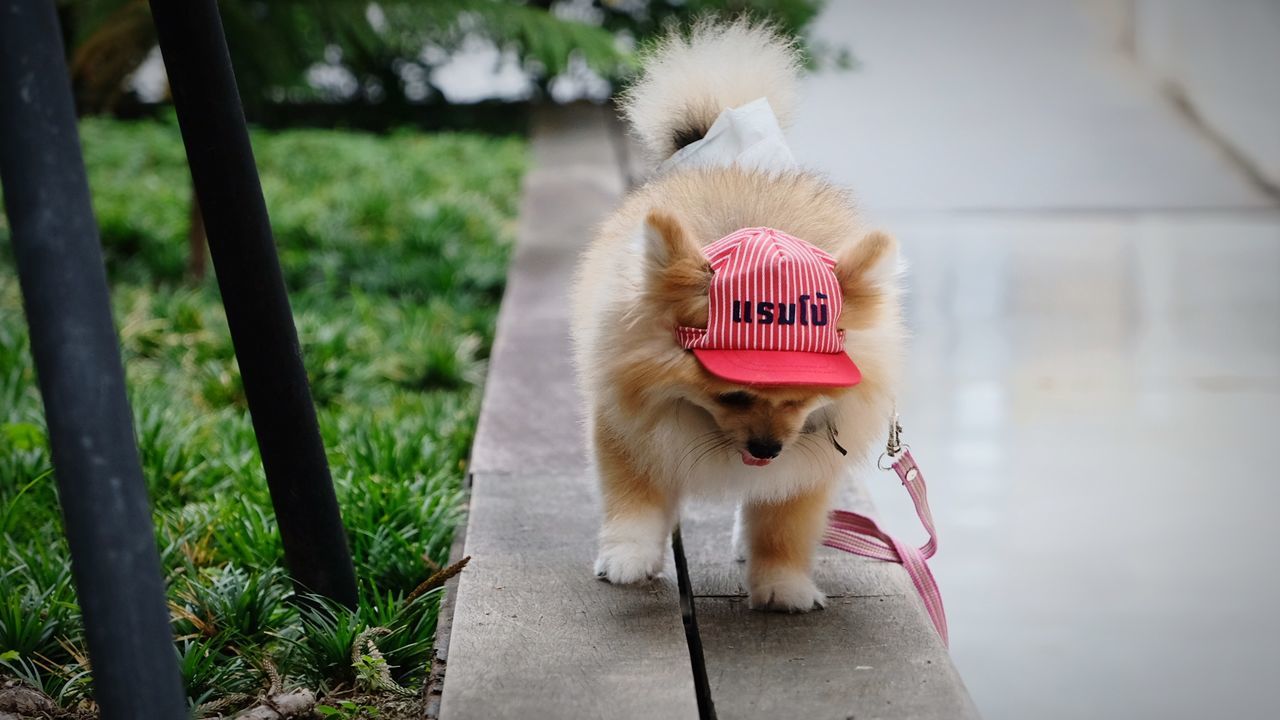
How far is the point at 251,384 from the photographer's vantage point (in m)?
2.20

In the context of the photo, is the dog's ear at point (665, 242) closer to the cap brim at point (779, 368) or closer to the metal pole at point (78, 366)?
the cap brim at point (779, 368)

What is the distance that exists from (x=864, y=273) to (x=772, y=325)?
225mm

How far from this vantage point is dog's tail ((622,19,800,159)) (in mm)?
3143

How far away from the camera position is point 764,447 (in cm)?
210

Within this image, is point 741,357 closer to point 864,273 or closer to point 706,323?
point 706,323

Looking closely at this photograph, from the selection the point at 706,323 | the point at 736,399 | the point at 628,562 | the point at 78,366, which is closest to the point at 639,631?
the point at 628,562

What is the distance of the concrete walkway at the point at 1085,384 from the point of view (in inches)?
123

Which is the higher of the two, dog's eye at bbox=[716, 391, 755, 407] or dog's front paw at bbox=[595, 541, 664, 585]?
dog's eye at bbox=[716, 391, 755, 407]

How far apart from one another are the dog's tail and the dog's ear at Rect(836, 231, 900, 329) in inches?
42.5

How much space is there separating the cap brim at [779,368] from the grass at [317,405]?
780mm

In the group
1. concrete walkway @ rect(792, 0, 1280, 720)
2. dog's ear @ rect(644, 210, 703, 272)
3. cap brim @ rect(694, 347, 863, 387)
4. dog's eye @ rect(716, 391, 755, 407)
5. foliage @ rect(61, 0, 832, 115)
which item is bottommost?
concrete walkway @ rect(792, 0, 1280, 720)

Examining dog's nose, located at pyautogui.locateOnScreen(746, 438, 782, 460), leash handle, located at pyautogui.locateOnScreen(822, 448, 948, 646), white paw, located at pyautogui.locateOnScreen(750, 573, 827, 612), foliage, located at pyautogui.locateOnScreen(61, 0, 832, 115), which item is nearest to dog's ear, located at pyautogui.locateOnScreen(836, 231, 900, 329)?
dog's nose, located at pyautogui.locateOnScreen(746, 438, 782, 460)

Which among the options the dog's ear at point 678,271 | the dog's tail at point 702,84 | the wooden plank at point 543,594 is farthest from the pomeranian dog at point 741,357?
the dog's tail at point 702,84

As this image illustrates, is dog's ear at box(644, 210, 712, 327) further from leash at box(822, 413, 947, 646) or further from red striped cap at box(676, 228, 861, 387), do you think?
leash at box(822, 413, 947, 646)
